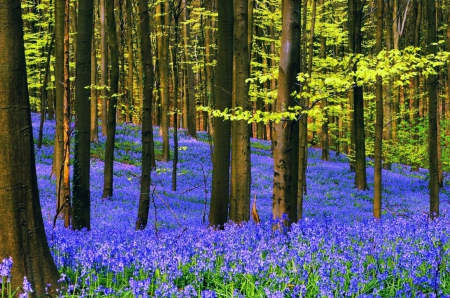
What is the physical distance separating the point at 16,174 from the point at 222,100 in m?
6.98

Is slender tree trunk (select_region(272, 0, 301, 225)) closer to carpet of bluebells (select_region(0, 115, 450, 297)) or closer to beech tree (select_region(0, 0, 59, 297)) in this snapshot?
carpet of bluebells (select_region(0, 115, 450, 297))

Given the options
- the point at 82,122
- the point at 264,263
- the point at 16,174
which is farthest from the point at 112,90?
the point at 264,263

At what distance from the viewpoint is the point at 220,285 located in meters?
4.12

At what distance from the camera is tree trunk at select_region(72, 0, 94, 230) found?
373 inches

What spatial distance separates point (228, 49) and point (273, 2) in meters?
20.7

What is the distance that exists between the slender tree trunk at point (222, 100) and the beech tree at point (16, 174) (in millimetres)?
6540

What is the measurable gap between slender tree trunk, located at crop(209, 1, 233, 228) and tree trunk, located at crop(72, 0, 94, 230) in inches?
117

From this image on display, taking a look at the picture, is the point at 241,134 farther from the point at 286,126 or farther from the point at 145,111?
the point at 286,126

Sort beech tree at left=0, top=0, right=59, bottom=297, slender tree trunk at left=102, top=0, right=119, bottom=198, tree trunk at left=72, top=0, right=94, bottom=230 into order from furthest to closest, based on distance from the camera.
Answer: slender tree trunk at left=102, top=0, right=119, bottom=198, tree trunk at left=72, top=0, right=94, bottom=230, beech tree at left=0, top=0, right=59, bottom=297

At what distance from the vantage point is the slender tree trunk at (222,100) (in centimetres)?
1049

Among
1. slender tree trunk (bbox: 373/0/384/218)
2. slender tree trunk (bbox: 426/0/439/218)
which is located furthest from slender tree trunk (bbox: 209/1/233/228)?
slender tree trunk (bbox: 426/0/439/218)

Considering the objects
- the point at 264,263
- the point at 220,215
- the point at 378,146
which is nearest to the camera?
the point at 264,263

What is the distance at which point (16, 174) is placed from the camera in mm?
4012

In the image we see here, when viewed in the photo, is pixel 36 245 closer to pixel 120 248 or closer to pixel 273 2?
pixel 120 248
